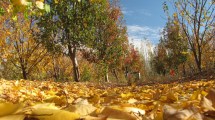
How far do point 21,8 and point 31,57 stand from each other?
24.5m

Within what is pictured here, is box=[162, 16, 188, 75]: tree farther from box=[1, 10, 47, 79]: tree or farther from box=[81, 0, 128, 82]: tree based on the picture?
box=[1, 10, 47, 79]: tree

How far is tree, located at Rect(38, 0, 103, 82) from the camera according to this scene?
20922 mm

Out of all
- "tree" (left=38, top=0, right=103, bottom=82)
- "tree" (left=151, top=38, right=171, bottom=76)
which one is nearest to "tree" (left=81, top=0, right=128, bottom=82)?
"tree" (left=38, top=0, right=103, bottom=82)

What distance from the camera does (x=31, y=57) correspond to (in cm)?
2612

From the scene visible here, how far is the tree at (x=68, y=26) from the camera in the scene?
20922 millimetres

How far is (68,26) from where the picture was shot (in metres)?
21.2

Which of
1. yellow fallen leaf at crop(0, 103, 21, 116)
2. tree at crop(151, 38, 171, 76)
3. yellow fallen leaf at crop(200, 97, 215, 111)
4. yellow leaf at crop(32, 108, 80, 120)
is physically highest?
tree at crop(151, 38, 171, 76)

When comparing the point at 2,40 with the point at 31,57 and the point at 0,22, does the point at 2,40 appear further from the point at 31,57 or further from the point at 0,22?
the point at 31,57

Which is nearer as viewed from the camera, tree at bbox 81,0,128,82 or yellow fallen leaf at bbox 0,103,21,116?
yellow fallen leaf at bbox 0,103,21,116

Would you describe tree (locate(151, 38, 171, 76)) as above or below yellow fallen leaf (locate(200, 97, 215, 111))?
above

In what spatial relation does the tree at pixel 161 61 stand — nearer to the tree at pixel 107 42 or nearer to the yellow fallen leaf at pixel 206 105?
the tree at pixel 107 42

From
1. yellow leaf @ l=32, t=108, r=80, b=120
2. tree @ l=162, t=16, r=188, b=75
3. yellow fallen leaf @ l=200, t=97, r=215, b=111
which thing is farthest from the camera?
tree @ l=162, t=16, r=188, b=75

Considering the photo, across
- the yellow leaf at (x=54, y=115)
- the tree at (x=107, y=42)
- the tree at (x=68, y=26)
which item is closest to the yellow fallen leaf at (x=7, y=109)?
the yellow leaf at (x=54, y=115)

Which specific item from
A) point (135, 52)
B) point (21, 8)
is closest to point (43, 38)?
point (21, 8)
